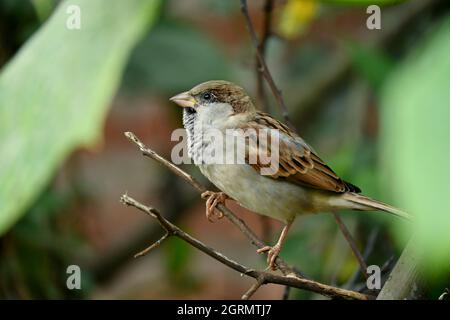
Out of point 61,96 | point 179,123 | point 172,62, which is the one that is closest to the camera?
point 61,96

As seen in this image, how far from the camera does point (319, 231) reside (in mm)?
2125

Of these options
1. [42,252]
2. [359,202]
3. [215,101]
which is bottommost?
[42,252]

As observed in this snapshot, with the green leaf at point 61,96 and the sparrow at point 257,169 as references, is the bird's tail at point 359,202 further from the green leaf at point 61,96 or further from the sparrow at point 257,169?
the green leaf at point 61,96

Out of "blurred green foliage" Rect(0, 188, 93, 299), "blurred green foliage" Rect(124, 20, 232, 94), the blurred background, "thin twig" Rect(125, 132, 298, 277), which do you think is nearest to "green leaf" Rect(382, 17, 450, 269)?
the blurred background

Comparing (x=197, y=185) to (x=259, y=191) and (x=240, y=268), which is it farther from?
(x=259, y=191)

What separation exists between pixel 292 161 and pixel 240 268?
62 centimetres

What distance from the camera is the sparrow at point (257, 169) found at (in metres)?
1.40

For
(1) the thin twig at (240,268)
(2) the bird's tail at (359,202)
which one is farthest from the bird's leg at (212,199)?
(1) the thin twig at (240,268)

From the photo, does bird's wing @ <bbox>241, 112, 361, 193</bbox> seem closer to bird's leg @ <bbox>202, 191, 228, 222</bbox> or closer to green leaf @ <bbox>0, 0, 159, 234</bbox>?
bird's leg @ <bbox>202, 191, 228, 222</bbox>

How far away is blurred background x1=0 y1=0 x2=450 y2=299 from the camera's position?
0.73 feet

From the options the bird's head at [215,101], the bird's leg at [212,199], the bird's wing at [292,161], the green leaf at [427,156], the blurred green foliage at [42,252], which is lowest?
the blurred green foliage at [42,252]

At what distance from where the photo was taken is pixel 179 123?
2480 millimetres

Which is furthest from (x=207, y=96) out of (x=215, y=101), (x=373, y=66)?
(x=373, y=66)

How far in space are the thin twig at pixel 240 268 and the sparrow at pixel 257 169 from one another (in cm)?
48
